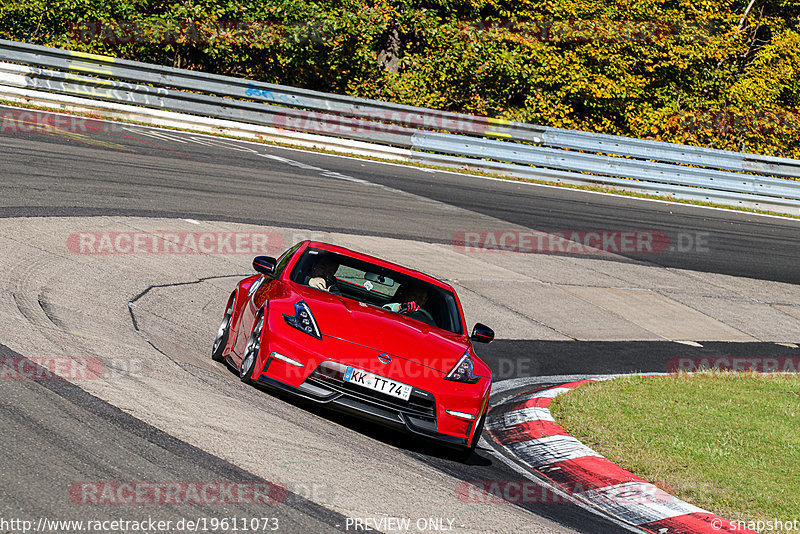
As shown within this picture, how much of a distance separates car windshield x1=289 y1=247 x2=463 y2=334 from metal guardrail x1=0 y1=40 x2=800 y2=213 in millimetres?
14527

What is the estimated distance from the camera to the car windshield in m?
7.89

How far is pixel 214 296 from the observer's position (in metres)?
10.3

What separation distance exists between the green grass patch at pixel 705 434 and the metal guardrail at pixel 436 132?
1288cm

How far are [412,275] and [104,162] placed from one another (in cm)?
898

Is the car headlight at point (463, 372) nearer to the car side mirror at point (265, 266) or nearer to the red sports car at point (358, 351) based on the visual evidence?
the red sports car at point (358, 351)

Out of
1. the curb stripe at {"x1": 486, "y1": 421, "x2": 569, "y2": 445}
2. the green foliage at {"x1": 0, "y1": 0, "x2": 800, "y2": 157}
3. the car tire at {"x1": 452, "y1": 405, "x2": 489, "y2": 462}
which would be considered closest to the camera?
the car tire at {"x1": 452, "y1": 405, "x2": 489, "y2": 462}

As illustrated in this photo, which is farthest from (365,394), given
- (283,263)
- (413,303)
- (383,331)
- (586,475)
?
(283,263)

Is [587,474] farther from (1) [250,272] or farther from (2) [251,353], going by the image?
(1) [250,272]

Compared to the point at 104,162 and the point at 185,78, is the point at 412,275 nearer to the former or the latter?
the point at 104,162

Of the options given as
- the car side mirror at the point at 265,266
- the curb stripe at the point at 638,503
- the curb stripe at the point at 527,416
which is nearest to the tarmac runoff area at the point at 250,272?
the car side mirror at the point at 265,266

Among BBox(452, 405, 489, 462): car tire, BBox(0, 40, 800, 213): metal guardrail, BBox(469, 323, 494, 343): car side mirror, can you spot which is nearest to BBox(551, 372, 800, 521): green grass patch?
BBox(469, 323, 494, 343): car side mirror

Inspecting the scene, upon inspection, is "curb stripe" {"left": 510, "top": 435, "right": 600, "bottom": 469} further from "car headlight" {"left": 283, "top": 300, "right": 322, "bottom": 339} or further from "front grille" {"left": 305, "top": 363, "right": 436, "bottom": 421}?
"car headlight" {"left": 283, "top": 300, "right": 322, "bottom": 339}

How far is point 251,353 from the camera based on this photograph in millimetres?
6930

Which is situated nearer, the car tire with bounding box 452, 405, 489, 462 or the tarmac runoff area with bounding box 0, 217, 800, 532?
the tarmac runoff area with bounding box 0, 217, 800, 532
